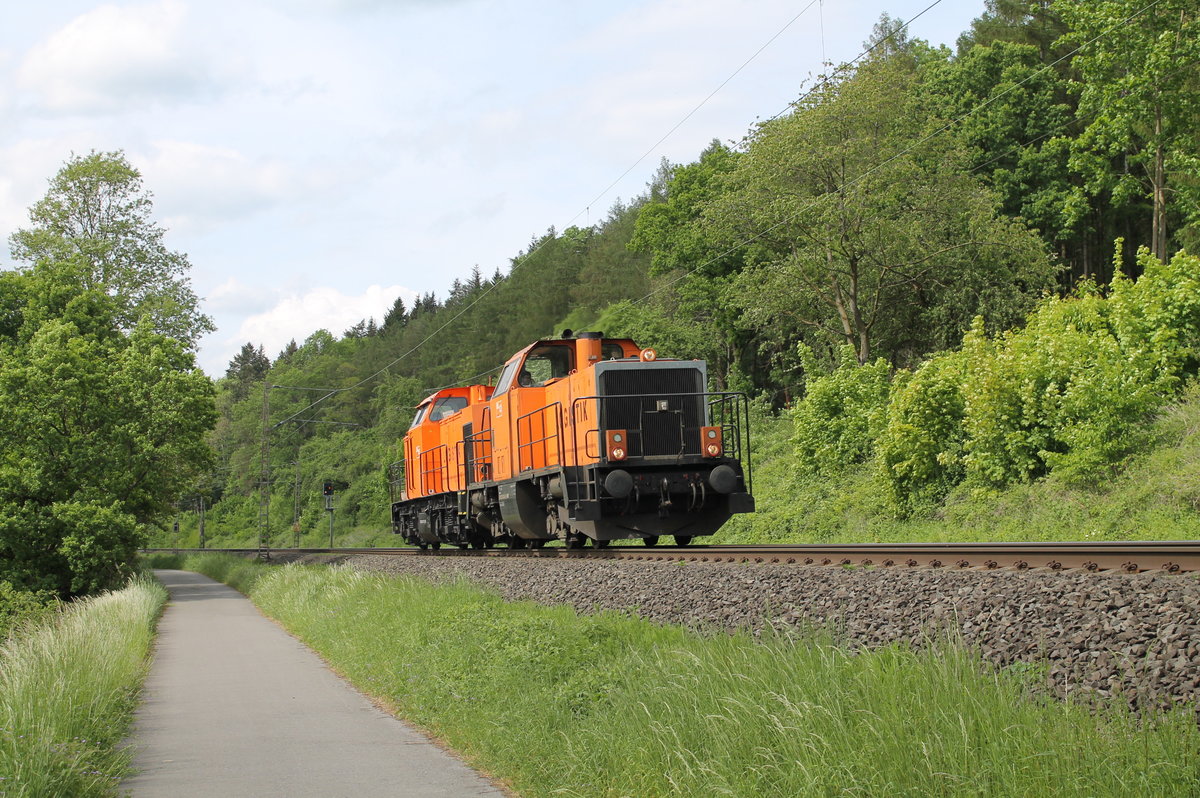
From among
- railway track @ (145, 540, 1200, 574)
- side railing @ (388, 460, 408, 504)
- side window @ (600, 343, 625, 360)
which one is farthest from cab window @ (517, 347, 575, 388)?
side railing @ (388, 460, 408, 504)

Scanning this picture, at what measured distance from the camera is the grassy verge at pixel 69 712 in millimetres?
5926

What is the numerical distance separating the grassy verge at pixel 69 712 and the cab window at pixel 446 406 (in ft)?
Result: 40.4

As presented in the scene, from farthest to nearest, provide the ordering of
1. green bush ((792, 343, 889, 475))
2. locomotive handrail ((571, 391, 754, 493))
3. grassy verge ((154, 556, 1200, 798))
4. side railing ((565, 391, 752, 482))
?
green bush ((792, 343, 889, 475))
side railing ((565, 391, 752, 482))
locomotive handrail ((571, 391, 754, 493))
grassy verge ((154, 556, 1200, 798))

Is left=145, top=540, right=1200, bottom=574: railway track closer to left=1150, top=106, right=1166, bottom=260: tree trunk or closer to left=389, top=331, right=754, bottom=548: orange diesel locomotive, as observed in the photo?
left=389, top=331, right=754, bottom=548: orange diesel locomotive

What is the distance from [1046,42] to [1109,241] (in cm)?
1115

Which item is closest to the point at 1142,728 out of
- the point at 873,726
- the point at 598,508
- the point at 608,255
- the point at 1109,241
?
the point at 873,726

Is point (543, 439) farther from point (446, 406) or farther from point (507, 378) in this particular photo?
point (446, 406)

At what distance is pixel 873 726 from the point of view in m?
5.04

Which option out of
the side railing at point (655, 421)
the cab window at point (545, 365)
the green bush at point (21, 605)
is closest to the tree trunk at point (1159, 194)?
the side railing at point (655, 421)

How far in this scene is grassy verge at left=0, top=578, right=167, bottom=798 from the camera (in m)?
5.93

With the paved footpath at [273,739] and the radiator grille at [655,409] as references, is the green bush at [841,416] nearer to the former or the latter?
the radiator grille at [655,409]

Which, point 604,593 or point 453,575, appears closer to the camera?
point 604,593

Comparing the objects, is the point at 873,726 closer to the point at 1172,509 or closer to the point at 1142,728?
the point at 1142,728

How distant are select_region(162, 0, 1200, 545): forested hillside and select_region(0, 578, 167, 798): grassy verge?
13.9 meters
